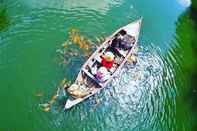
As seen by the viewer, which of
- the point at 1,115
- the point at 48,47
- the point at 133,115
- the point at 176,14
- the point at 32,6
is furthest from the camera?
the point at 176,14

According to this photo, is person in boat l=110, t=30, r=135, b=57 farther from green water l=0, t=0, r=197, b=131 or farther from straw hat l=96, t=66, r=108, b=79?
straw hat l=96, t=66, r=108, b=79

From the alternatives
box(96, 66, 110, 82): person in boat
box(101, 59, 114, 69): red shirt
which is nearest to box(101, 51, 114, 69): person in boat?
box(101, 59, 114, 69): red shirt

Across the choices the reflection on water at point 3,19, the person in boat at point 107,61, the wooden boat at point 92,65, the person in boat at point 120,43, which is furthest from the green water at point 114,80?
the person in boat at point 120,43

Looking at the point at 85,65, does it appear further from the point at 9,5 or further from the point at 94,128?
the point at 9,5

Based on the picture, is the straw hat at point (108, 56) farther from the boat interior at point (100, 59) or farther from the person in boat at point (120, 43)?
the person in boat at point (120, 43)

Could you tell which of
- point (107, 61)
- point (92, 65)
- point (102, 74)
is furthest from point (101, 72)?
point (107, 61)

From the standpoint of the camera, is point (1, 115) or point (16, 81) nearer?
point (1, 115)

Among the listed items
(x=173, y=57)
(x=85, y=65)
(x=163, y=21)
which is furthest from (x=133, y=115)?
(x=163, y=21)
